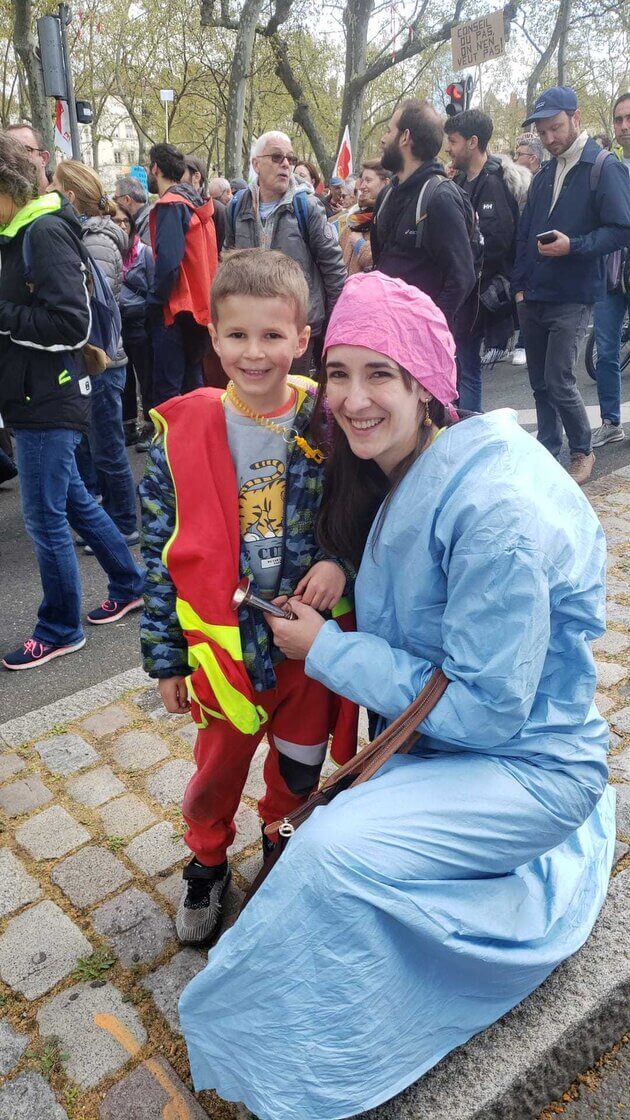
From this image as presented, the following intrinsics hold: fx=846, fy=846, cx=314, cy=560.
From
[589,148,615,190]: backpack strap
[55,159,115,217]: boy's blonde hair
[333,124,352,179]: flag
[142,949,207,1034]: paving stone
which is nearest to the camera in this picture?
[142,949,207,1034]: paving stone

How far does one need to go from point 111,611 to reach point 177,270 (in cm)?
247

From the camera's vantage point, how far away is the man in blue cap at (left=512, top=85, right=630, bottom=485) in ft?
15.4

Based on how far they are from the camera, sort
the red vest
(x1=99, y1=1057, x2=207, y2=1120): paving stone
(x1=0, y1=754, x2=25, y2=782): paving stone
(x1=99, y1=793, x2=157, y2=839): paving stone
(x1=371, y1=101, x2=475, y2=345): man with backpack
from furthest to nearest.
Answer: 1. the red vest
2. (x1=371, y1=101, x2=475, y2=345): man with backpack
3. (x1=0, y1=754, x2=25, y2=782): paving stone
4. (x1=99, y1=793, x2=157, y2=839): paving stone
5. (x1=99, y1=1057, x2=207, y2=1120): paving stone

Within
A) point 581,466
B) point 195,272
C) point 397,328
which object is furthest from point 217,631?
point 195,272

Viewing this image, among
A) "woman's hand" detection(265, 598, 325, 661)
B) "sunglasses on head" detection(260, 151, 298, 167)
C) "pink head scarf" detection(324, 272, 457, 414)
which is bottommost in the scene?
"woman's hand" detection(265, 598, 325, 661)

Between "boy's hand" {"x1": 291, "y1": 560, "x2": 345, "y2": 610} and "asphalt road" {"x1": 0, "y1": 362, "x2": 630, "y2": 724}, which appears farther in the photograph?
"asphalt road" {"x1": 0, "y1": 362, "x2": 630, "y2": 724}

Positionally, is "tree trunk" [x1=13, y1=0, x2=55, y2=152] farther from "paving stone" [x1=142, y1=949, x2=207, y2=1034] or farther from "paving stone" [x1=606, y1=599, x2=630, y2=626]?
"paving stone" [x1=142, y1=949, x2=207, y2=1034]

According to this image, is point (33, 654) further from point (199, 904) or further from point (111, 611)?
point (199, 904)

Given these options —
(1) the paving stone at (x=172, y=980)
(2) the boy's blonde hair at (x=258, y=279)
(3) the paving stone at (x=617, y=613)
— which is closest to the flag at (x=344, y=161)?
(3) the paving stone at (x=617, y=613)

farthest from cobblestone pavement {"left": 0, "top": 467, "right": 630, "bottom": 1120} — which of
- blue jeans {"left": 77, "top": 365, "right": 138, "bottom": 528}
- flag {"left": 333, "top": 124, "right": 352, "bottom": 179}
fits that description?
flag {"left": 333, "top": 124, "right": 352, "bottom": 179}

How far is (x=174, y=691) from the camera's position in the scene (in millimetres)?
2080

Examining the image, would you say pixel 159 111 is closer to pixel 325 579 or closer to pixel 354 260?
pixel 354 260

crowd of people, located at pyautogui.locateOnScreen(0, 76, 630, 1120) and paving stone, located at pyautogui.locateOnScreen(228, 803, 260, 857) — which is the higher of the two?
crowd of people, located at pyautogui.locateOnScreen(0, 76, 630, 1120)

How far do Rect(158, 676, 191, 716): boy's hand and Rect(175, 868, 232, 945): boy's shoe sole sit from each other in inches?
20.0
